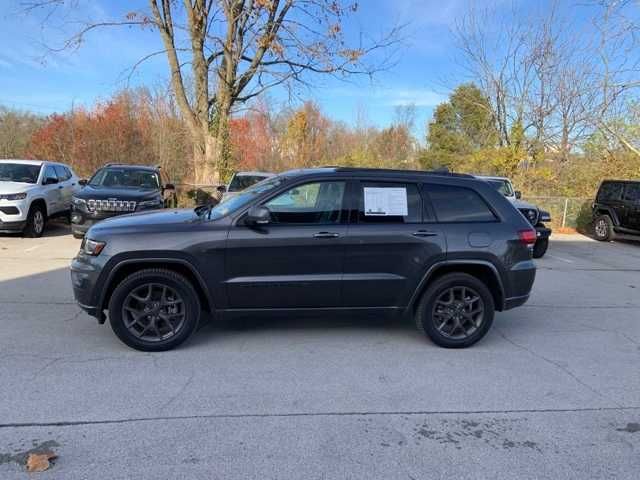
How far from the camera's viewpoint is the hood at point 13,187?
1053cm

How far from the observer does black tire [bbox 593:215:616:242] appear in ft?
49.1

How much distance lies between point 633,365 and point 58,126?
31542mm

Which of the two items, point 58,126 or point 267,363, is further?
point 58,126

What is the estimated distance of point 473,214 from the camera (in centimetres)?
500

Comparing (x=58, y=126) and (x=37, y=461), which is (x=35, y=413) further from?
(x=58, y=126)

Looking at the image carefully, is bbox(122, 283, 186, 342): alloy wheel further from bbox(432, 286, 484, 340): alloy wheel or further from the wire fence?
the wire fence

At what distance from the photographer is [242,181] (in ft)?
41.2

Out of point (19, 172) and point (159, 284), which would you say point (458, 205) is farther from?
point (19, 172)

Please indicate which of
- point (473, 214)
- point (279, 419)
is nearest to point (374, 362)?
point (279, 419)

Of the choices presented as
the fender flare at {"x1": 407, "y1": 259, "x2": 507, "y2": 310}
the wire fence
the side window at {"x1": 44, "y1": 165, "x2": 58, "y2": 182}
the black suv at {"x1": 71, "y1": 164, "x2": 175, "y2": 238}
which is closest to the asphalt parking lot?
the fender flare at {"x1": 407, "y1": 259, "x2": 507, "y2": 310}

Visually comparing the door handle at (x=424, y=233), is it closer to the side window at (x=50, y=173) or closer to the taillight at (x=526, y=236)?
the taillight at (x=526, y=236)

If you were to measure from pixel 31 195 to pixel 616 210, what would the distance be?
15.8 meters

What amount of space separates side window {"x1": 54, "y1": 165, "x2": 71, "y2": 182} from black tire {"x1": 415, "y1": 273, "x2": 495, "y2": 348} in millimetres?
11160

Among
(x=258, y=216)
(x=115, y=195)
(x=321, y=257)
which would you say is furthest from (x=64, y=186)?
(x=321, y=257)
